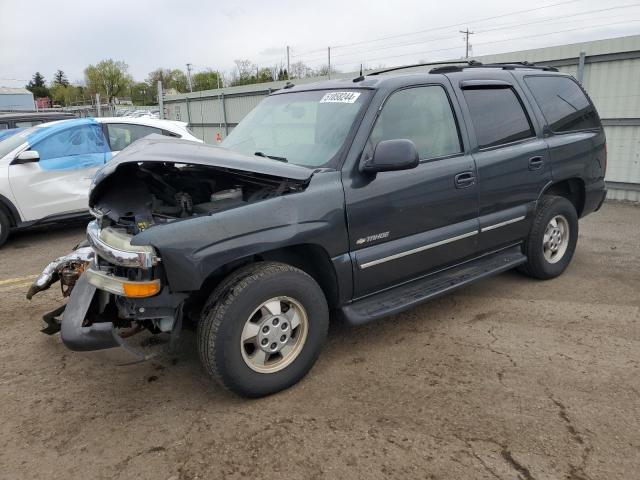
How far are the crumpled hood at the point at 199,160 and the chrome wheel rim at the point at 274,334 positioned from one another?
766mm

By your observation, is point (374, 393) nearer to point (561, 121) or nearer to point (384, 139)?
point (384, 139)

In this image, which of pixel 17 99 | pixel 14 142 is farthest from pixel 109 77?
pixel 14 142

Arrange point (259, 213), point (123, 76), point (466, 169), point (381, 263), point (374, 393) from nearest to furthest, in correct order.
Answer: point (259, 213)
point (374, 393)
point (381, 263)
point (466, 169)
point (123, 76)

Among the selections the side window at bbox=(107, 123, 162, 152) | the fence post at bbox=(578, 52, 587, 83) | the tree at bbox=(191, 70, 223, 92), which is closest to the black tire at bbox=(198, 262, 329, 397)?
the side window at bbox=(107, 123, 162, 152)

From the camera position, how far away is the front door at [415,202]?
134 inches

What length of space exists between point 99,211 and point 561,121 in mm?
4104

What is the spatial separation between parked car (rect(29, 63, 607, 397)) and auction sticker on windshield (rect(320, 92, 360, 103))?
14 millimetres

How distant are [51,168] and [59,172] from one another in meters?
0.11

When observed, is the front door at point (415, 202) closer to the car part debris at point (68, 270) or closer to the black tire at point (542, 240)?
the black tire at point (542, 240)

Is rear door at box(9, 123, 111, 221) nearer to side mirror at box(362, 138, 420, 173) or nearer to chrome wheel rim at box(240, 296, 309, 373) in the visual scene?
chrome wheel rim at box(240, 296, 309, 373)

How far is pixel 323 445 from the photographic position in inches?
107

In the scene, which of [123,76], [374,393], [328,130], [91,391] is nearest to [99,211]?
[91,391]

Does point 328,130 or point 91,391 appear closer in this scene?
point 91,391

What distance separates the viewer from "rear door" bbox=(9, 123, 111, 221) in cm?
704
